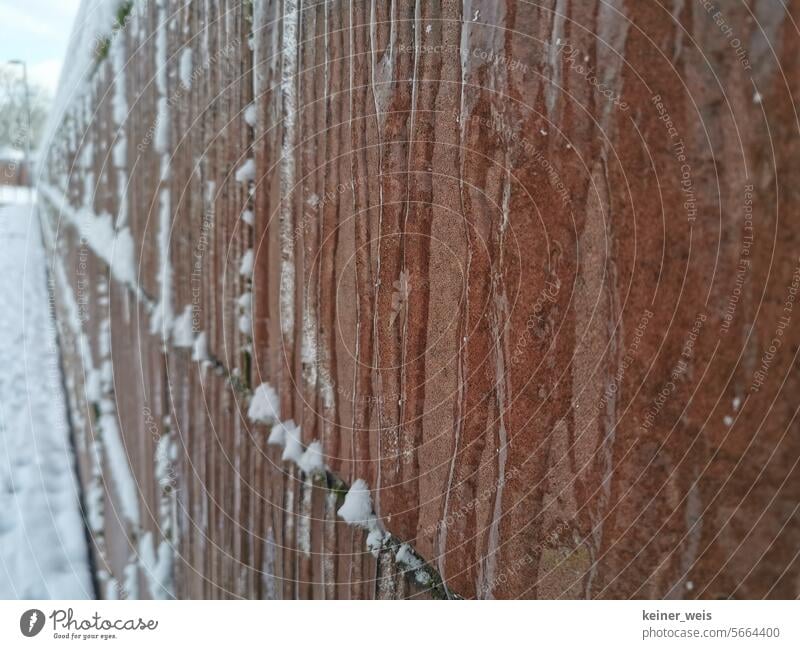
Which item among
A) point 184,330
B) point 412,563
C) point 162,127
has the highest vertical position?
point 162,127

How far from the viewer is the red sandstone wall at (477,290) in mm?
223

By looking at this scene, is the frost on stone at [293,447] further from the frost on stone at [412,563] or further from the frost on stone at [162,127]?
the frost on stone at [162,127]

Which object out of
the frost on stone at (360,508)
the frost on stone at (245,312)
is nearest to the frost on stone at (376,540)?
the frost on stone at (360,508)

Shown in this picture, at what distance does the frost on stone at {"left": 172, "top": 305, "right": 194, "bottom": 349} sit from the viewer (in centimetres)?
38

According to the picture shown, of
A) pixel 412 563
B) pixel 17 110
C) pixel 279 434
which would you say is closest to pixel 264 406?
pixel 279 434

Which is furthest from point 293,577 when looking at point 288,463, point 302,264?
point 302,264

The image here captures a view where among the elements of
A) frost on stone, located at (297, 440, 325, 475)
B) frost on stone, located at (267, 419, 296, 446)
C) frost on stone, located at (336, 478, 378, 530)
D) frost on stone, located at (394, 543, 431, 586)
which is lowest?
frost on stone, located at (394, 543, 431, 586)

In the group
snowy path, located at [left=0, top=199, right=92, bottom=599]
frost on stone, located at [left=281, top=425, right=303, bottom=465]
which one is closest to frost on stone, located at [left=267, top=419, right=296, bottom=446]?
frost on stone, located at [left=281, top=425, right=303, bottom=465]

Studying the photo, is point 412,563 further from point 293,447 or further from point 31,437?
point 31,437

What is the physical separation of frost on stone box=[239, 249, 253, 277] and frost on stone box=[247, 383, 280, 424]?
0.07 metres

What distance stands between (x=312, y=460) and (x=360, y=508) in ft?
0.13

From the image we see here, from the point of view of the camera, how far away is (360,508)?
0.32 meters

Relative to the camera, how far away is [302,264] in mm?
329

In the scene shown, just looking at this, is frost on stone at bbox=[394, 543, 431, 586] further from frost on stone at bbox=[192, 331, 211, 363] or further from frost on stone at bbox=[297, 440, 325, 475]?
frost on stone at bbox=[192, 331, 211, 363]
